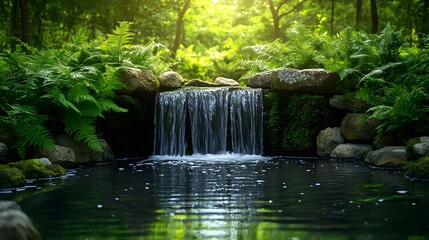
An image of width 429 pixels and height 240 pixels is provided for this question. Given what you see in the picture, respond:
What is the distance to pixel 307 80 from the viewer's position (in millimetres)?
14500

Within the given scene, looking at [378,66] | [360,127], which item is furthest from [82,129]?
[378,66]

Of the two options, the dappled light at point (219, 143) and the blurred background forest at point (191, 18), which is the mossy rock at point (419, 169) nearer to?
the dappled light at point (219, 143)

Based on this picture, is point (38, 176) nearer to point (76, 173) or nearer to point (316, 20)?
point (76, 173)

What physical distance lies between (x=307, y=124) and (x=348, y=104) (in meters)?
1.14

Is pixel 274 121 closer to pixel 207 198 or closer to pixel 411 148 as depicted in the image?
pixel 411 148

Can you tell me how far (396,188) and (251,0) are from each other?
16348 millimetres

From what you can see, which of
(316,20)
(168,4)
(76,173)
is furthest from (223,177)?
(316,20)

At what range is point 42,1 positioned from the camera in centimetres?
2292

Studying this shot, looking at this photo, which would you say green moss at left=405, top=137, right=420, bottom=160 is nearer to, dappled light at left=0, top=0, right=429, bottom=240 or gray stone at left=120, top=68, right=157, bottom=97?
dappled light at left=0, top=0, right=429, bottom=240

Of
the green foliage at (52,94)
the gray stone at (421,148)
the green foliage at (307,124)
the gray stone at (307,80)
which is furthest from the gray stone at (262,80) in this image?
the gray stone at (421,148)

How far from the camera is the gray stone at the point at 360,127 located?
13.0 metres

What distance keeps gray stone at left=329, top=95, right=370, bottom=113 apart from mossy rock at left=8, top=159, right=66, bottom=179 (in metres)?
6.77

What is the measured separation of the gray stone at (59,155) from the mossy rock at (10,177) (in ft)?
7.01

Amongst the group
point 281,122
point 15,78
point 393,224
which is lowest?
point 393,224
